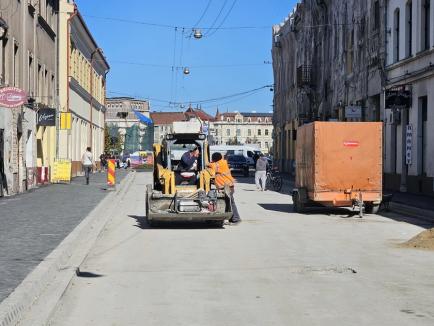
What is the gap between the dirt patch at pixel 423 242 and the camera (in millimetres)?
12641

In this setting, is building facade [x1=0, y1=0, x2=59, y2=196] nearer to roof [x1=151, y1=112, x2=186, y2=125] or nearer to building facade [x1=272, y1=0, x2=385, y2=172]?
building facade [x1=272, y1=0, x2=385, y2=172]

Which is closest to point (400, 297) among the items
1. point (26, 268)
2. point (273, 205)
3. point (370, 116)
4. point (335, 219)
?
point (26, 268)

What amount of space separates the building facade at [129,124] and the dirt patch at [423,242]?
298 feet

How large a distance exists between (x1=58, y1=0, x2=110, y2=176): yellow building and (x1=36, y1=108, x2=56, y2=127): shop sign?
7.29m

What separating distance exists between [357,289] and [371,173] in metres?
11.3

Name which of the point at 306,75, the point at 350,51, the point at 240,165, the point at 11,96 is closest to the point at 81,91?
the point at 240,165

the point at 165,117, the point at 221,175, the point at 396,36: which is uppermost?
the point at 165,117

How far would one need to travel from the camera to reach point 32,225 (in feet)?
49.0

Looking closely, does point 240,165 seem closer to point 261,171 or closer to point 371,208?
point 261,171

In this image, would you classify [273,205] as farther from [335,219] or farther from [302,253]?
[302,253]

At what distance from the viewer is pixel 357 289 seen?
869cm

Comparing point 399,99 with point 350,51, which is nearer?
point 399,99

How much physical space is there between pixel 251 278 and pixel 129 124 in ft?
442

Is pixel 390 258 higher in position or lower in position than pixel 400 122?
lower
